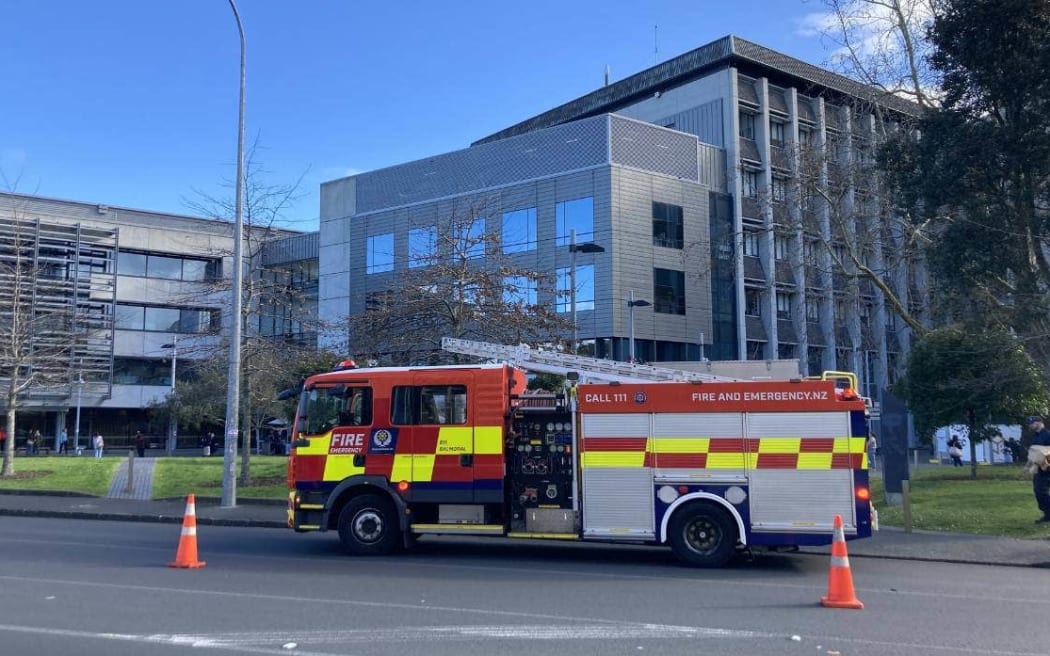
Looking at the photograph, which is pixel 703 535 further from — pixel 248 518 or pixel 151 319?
pixel 151 319

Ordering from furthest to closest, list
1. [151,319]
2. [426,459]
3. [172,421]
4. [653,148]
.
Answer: [151,319]
[172,421]
[653,148]
[426,459]

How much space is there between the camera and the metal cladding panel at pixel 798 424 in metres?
11.3

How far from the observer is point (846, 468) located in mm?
11203

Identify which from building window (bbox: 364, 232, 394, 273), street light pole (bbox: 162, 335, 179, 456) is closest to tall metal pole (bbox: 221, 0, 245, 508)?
building window (bbox: 364, 232, 394, 273)

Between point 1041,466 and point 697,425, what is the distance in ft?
23.9

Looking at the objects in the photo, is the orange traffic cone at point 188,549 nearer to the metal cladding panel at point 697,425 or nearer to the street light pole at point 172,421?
the metal cladding panel at point 697,425

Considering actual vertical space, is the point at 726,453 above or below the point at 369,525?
above

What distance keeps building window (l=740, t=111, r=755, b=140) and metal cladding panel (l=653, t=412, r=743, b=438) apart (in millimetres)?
39125

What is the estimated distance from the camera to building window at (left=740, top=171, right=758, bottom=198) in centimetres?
4631

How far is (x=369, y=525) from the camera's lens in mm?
12719

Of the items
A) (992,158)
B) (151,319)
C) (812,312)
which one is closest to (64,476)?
(992,158)

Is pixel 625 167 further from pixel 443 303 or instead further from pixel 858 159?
pixel 443 303

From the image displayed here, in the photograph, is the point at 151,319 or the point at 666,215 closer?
the point at 666,215

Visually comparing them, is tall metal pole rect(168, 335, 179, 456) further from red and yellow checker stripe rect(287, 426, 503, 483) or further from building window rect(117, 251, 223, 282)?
red and yellow checker stripe rect(287, 426, 503, 483)
